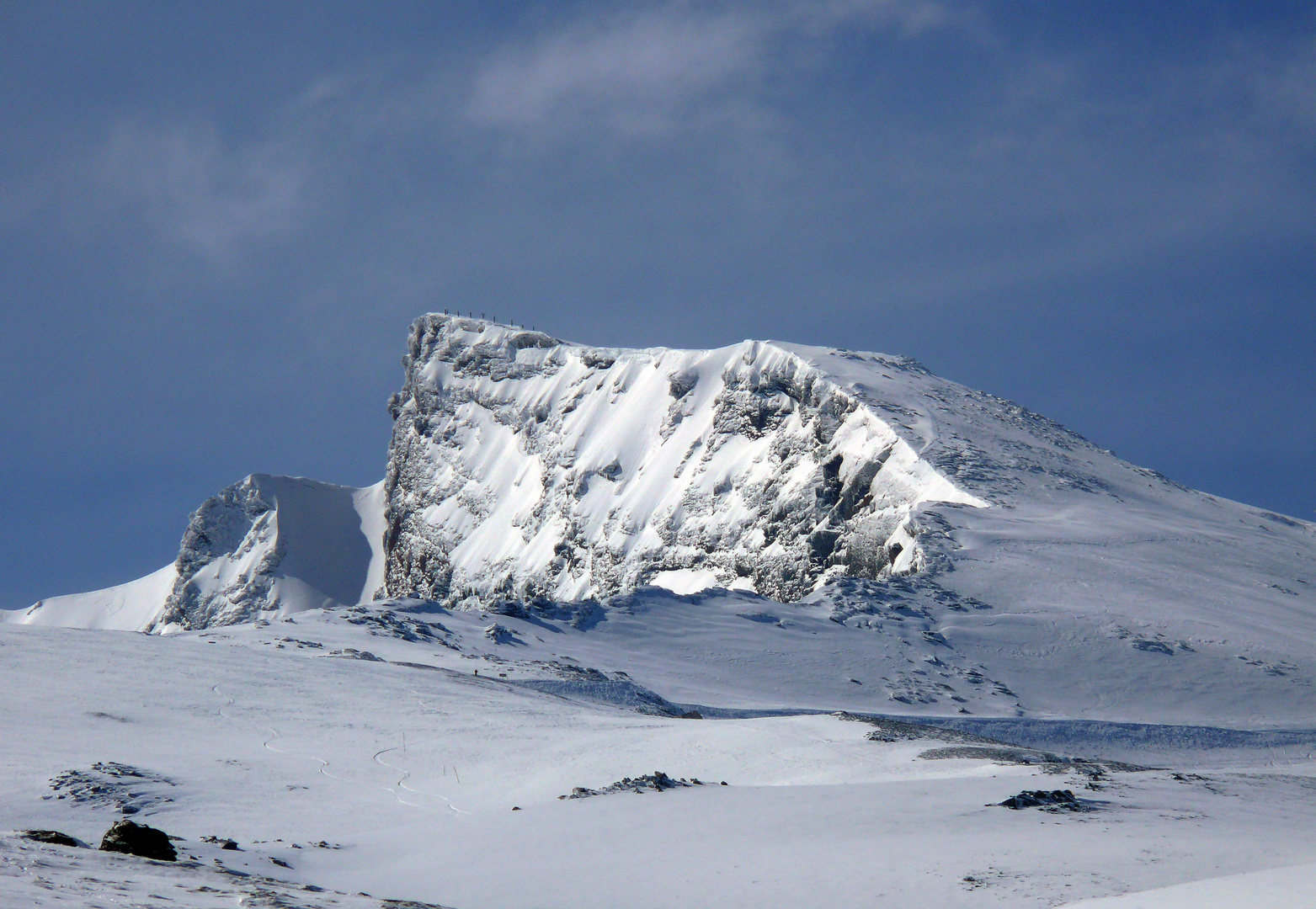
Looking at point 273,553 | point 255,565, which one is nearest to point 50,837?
point 273,553

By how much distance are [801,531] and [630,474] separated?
3330cm

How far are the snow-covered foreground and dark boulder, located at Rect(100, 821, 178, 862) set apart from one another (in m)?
0.50

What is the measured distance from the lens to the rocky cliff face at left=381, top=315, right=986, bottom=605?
247ft

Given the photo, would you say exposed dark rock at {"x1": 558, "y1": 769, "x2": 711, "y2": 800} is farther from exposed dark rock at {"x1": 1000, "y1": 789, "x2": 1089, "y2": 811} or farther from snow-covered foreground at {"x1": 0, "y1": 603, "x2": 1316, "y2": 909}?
exposed dark rock at {"x1": 1000, "y1": 789, "x2": 1089, "y2": 811}

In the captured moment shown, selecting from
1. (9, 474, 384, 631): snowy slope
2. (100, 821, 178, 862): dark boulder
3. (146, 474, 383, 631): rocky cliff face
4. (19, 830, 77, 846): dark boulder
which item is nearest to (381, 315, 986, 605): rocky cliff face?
(146, 474, 383, 631): rocky cliff face

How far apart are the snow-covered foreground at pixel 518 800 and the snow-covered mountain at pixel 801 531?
10848mm

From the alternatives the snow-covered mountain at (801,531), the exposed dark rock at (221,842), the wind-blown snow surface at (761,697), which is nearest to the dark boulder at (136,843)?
the wind-blown snow surface at (761,697)

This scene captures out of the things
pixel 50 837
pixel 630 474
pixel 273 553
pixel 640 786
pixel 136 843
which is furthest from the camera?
pixel 273 553

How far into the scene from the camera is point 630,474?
109 metres

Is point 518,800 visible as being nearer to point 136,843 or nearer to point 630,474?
point 136,843

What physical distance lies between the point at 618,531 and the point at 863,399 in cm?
2606

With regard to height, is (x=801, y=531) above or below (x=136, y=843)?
above

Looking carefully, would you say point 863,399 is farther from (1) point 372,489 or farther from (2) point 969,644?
(1) point 372,489

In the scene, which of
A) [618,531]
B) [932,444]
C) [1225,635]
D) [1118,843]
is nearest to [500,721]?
[1118,843]
